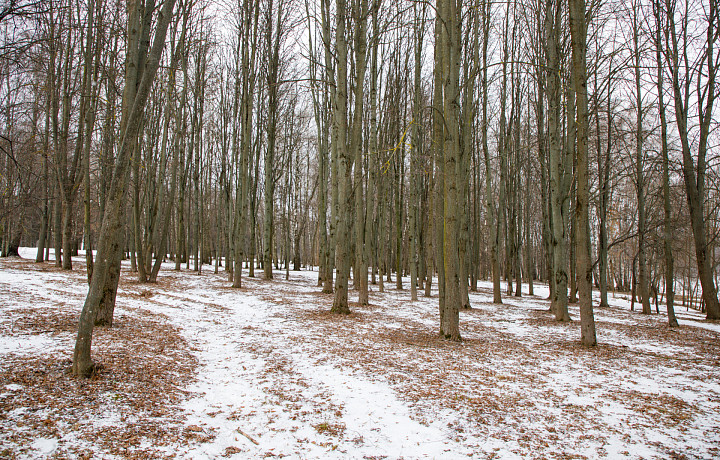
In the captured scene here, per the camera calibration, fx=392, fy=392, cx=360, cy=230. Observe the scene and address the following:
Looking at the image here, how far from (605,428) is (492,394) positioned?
956 mm

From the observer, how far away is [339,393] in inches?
146

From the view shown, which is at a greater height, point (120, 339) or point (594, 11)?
point (594, 11)

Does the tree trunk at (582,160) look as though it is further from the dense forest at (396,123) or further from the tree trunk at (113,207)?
the tree trunk at (113,207)

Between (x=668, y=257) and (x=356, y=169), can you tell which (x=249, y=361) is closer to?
(x=356, y=169)

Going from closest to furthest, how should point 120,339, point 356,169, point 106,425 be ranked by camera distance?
point 106,425 → point 120,339 → point 356,169

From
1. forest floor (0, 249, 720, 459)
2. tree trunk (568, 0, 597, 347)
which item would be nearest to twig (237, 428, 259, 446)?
forest floor (0, 249, 720, 459)

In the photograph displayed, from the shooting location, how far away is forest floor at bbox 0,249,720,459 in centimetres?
270

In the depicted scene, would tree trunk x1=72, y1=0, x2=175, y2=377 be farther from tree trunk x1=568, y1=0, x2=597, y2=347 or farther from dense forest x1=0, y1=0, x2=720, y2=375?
tree trunk x1=568, y1=0, x2=597, y2=347

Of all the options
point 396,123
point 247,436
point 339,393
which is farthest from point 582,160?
point 396,123

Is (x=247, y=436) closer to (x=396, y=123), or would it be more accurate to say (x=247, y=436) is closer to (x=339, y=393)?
(x=339, y=393)

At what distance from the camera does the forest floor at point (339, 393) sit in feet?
8.87

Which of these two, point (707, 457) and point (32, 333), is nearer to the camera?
point (707, 457)

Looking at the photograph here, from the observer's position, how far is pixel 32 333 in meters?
4.82

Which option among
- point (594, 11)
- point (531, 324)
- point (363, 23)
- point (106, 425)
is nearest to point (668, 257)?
point (531, 324)
